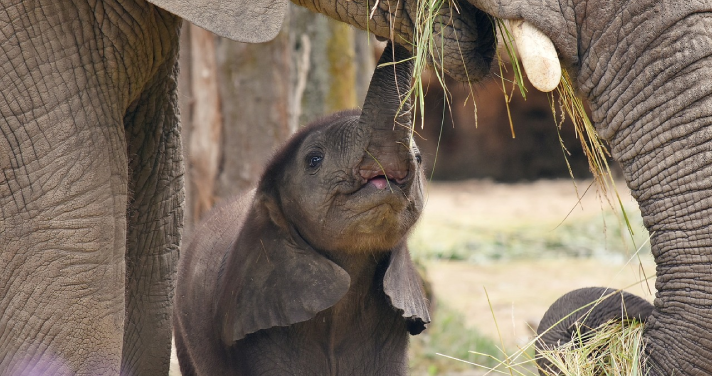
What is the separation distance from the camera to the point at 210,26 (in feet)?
11.1

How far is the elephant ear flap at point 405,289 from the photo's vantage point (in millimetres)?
4406

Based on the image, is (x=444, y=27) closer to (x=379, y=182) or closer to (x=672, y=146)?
(x=379, y=182)

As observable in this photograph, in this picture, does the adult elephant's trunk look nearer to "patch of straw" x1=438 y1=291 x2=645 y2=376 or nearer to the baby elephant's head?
the baby elephant's head

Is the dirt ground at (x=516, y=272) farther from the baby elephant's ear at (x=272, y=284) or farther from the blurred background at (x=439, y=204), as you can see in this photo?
the baby elephant's ear at (x=272, y=284)

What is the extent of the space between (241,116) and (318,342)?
3599 millimetres

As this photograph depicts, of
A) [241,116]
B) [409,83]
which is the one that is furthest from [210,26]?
[241,116]

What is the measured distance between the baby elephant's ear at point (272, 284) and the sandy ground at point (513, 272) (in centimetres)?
121

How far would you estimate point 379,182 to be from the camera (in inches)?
162

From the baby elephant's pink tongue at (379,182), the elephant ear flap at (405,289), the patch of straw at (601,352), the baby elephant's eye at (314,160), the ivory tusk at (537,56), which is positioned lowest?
the patch of straw at (601,352)

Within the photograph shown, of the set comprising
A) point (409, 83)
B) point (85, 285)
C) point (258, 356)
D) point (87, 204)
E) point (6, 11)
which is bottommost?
point (258, 356)

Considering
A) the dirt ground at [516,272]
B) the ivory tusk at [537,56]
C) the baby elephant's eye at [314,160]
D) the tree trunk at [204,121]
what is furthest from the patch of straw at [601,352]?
the tree trunk at [204,121]

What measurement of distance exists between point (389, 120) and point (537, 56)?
859 millimetres

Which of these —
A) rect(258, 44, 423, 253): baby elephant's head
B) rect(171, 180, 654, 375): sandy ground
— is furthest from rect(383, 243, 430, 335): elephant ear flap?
rect(171, 180, 654, 375): sandy ground

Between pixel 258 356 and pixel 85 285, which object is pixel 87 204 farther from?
pixel 258 356
